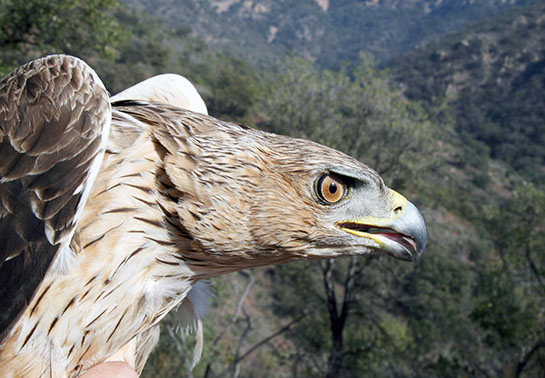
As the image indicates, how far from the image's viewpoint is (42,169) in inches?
71.8

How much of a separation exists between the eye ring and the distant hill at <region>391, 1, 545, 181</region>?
174ft

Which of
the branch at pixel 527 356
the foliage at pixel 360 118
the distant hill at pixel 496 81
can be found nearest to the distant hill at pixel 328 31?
the distant hill at pixel 496 81

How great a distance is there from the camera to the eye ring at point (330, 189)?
2.10 m

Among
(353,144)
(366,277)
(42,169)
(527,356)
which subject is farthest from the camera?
(366,277)

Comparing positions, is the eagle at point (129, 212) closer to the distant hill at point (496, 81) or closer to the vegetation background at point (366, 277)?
the vegetation background at point (366, 277)

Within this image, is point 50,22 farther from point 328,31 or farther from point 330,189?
point 328,31

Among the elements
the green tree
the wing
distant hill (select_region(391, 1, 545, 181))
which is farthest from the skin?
distant hill (select_region(391, 1, 545, 181))

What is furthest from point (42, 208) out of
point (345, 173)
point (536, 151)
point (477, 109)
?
point (477, 109)

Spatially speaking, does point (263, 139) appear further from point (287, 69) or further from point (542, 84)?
point (542, 84)

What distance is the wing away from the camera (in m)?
1.72

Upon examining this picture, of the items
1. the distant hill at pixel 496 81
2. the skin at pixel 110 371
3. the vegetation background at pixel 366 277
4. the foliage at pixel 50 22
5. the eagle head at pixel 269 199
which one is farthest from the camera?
the distant hill at pixel 496 81

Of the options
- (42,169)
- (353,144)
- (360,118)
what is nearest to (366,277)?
(353,144)

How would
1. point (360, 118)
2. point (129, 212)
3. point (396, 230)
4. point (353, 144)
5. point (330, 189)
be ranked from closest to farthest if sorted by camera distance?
point (129, 212)
point (330, 189)
point (396, 230)
point (353, 144)
point (360, 118)

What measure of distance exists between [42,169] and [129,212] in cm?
43
